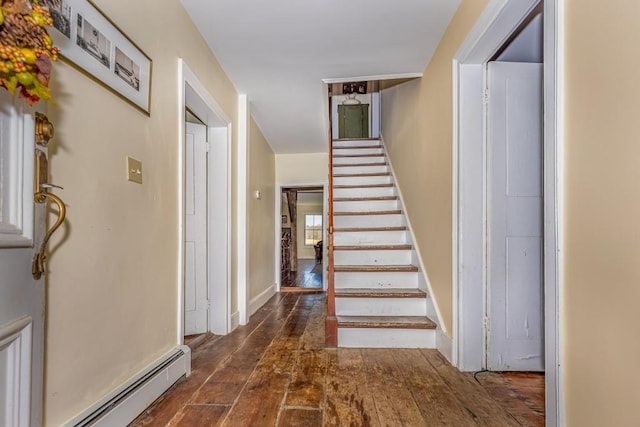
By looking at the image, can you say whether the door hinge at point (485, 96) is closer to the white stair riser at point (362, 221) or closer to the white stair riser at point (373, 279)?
the white stair riser at point (373, 279)

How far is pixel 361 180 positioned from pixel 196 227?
7.89ft

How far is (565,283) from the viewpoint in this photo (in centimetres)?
120

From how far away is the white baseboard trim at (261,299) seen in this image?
12.9 feet

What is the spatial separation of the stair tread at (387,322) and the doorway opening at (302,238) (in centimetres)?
313

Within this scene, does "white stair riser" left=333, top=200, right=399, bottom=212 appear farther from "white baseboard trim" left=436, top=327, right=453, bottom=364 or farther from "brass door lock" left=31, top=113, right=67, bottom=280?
"brass door lock" left=31, top=113, right=67, bottom=280

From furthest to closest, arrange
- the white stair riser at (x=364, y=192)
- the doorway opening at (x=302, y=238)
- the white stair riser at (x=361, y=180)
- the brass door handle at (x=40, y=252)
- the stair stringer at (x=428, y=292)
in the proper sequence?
the doorway opening at (x=302, y=238) < the white stair riser at (x=361, y=180) < the white stair riser at (x=364, y=192) < the stair stringer at (x=428, y=292) < the brass door handle at (x=40, y=252)

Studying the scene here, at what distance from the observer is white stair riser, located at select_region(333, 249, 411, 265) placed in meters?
3.41

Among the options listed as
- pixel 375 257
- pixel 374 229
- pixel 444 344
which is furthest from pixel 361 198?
pixel 444 344

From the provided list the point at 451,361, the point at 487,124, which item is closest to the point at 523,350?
the point at 451,361

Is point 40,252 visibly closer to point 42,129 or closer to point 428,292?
point 42,129

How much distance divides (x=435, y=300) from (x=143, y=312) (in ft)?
6.56

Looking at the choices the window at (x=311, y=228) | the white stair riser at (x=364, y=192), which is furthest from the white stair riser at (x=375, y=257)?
the window at (x=311, y=228)

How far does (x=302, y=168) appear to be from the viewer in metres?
5.88

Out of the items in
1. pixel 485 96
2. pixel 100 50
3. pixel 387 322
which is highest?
pixel 485 96
